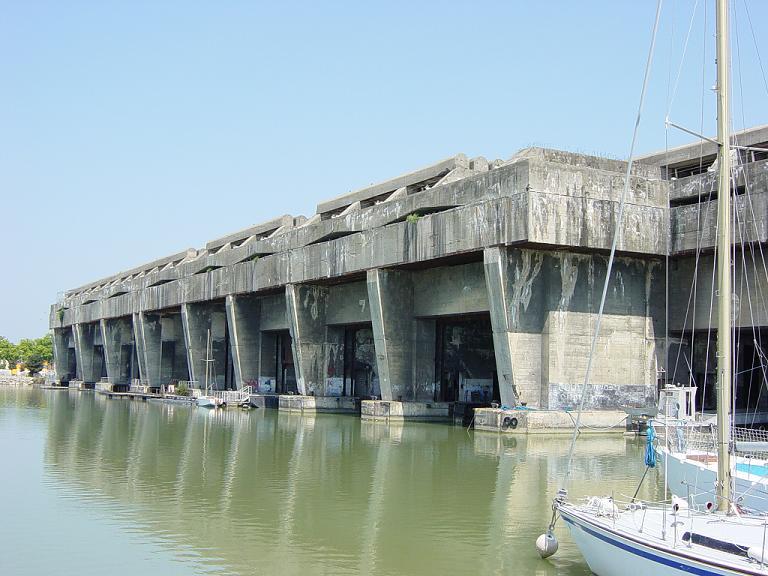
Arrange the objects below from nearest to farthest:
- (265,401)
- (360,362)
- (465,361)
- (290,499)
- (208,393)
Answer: (290,499) < (465,361) < (360,362) < (265,401) < (208,393)

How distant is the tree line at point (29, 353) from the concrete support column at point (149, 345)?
88.1 m

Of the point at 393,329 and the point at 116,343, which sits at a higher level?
the point at 393,329

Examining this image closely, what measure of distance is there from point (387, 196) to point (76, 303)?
62278 mm

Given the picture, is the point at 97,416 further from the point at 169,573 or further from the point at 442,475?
the point at 169,573

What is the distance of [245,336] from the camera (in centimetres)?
6706

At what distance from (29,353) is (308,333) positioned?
129 metres

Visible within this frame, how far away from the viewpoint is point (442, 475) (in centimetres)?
2592

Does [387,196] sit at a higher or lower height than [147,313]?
higher

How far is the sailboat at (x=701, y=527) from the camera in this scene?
1098cm

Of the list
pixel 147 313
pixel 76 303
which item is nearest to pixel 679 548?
pixel 147 313

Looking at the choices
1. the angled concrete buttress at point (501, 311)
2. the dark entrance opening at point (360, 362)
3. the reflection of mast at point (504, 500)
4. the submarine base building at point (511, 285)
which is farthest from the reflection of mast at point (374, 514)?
the dark entrance opening at point (360, 362)

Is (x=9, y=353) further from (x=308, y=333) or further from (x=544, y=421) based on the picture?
(x=544, y=421)

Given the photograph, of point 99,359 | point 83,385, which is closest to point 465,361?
point 83,385

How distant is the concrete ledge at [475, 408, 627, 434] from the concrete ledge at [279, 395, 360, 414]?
55.7 ft
